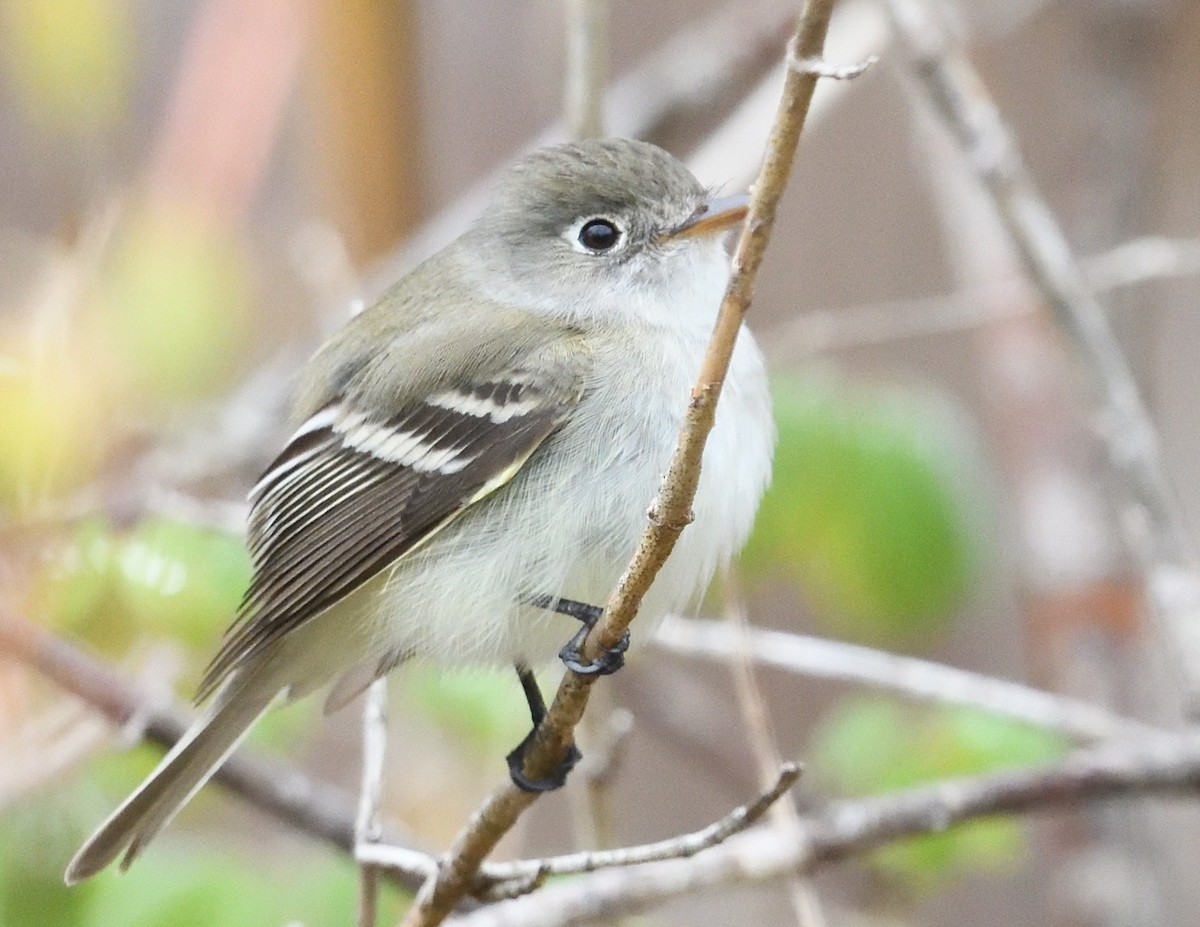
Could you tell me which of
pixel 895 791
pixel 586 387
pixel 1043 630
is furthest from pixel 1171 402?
pixel 586 387

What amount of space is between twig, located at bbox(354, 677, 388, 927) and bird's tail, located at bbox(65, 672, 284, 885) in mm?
249

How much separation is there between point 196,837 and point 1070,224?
316 centimetres

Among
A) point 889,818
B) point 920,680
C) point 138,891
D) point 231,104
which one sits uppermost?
point 231,104

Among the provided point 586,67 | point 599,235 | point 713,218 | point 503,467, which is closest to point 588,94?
point 586,67

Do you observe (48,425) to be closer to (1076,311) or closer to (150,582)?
(150,582)

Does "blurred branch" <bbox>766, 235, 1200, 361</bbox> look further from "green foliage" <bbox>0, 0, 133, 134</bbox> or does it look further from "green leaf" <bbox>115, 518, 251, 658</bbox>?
"green foliage" <bbox>0, 0, 133, 134</bbox>

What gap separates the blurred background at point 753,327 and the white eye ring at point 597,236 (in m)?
0.45

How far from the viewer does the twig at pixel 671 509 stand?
4.74 ft

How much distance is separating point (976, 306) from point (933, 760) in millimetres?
1230

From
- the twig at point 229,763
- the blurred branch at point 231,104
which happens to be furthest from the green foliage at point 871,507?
the blurred branch at point 231,104

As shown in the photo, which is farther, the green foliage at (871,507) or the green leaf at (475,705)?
the green foliage at (871,507)

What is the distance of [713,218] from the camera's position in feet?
8.39

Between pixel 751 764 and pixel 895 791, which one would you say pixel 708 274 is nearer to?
pixel 895 791

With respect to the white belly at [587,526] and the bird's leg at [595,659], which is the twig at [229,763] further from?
the bird's leg at [595,659]
